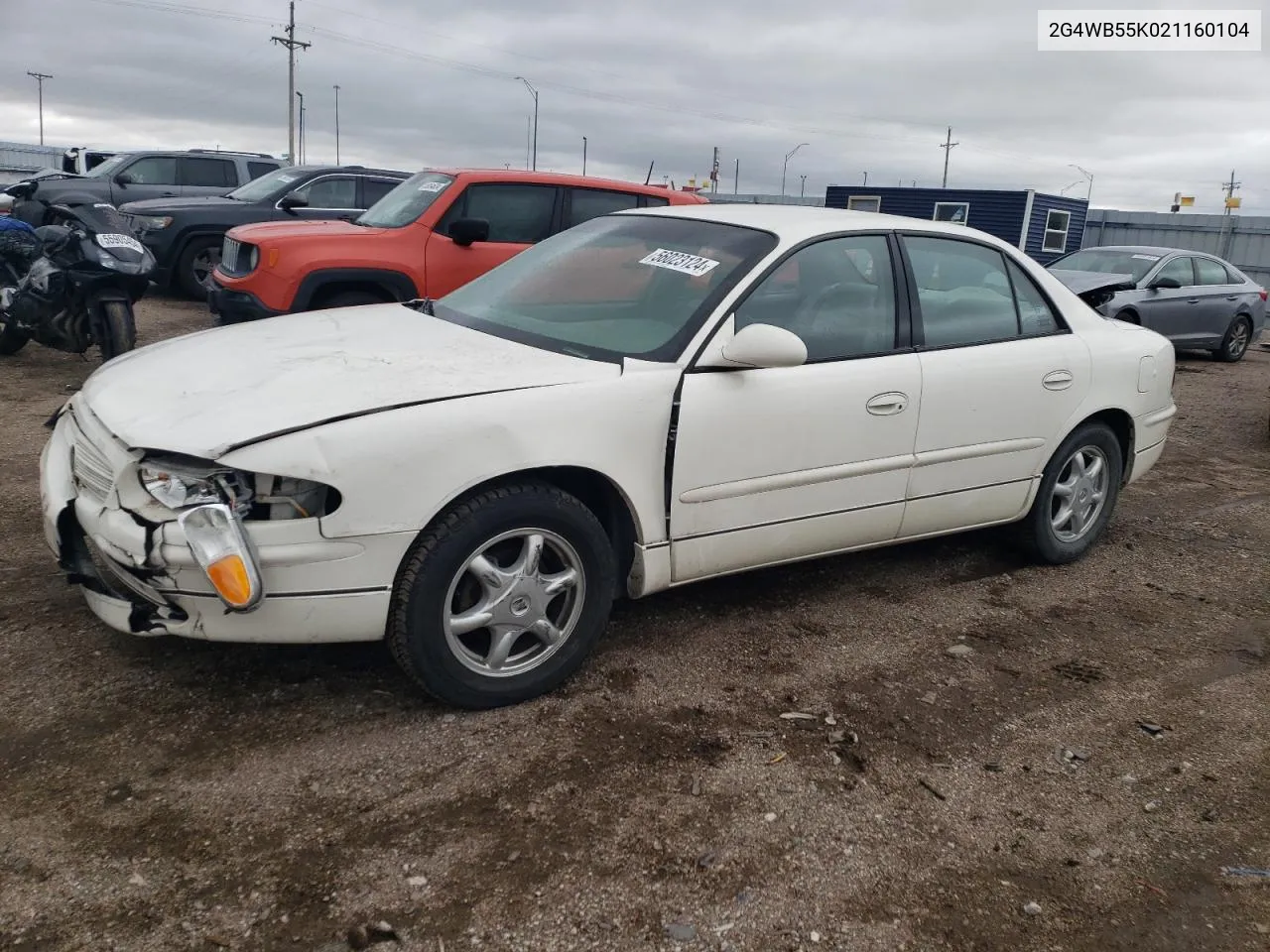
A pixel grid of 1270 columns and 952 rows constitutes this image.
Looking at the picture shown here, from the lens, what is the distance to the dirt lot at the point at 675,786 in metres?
2.37

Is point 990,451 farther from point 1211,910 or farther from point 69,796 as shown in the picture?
point 69,796

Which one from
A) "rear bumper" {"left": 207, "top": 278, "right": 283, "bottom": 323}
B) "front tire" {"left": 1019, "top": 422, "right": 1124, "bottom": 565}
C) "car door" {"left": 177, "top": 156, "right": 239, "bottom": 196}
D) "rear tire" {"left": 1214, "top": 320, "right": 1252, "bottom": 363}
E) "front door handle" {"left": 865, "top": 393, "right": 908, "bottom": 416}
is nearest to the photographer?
"front door handle" {"left": 865, "top": 393, "right": 908, "bottom": 416}

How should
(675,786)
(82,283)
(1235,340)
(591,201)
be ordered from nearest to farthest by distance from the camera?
(675,786) < (82,283) < (591,201) < (1235,340)

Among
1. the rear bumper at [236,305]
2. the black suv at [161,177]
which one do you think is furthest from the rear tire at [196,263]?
the rear bumper at [236,305]

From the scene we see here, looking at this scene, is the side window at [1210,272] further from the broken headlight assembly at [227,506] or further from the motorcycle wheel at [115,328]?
the broken headlight assembly at [227,506]

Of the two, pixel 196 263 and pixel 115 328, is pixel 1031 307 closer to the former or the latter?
pixel 115 328

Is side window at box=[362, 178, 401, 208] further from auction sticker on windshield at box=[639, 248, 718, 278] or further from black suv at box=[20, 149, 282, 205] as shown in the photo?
auction sticker on windshield at box=[639, 248, 718, 278]

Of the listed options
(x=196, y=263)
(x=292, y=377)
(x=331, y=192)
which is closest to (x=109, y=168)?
(x=196, y=263)

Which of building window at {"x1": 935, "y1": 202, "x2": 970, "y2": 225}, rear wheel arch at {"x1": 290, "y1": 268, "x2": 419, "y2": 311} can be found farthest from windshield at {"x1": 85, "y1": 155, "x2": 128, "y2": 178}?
building window at {"x1": 935, "y1": 202, "x2": 970, "y2": 225}

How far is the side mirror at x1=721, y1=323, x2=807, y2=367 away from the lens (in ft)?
11.1

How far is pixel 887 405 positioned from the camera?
3900 millimetres

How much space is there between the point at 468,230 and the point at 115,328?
2574 mm

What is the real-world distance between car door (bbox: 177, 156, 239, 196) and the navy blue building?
15.5 metres

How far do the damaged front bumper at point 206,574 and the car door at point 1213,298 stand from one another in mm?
12997
